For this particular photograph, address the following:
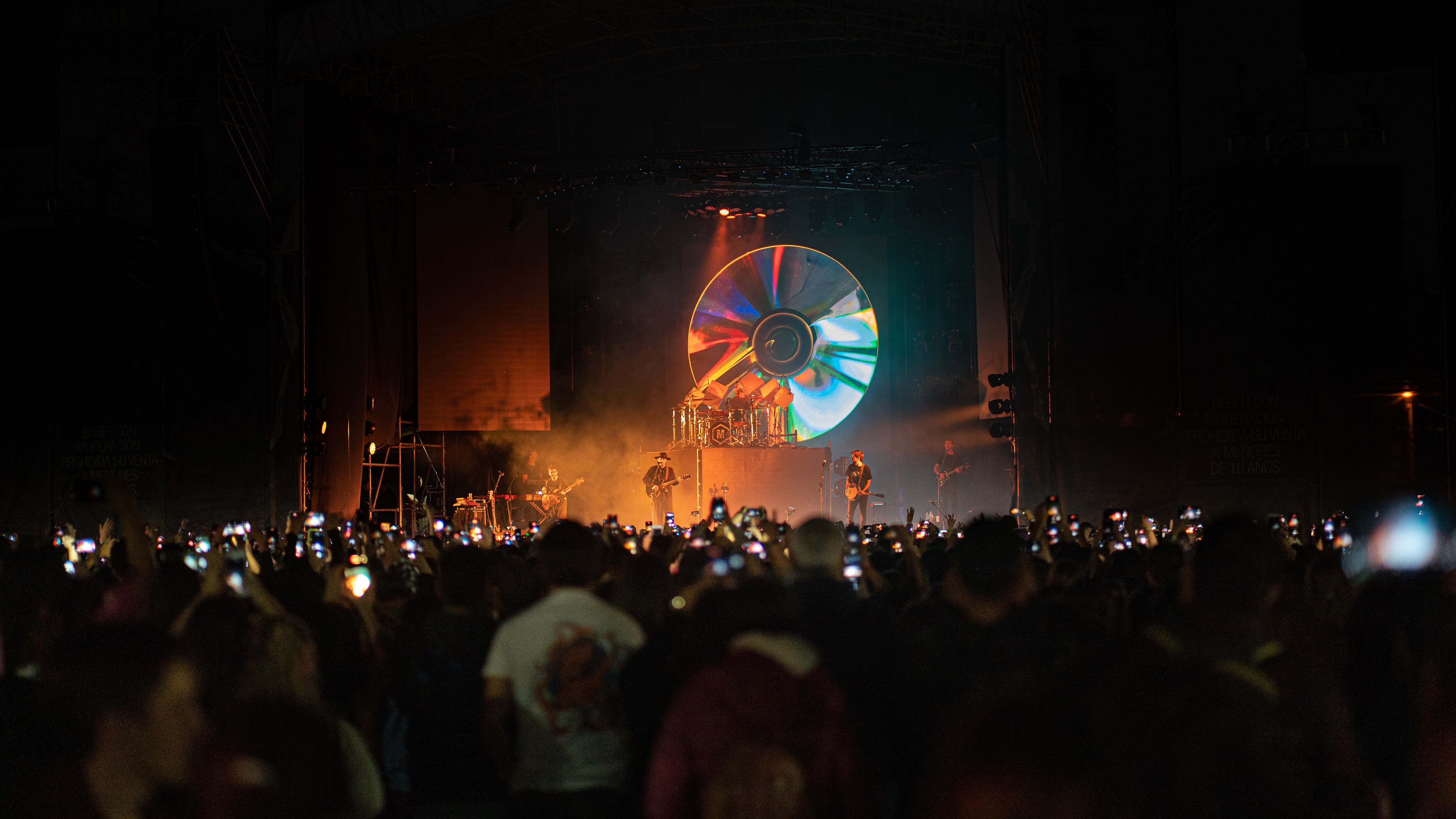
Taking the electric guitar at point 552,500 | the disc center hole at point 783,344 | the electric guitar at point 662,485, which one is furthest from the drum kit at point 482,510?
the disc center hole at point 783,344

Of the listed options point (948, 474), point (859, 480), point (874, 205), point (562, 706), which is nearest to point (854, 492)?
point (859, 480)

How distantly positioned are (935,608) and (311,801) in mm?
2492

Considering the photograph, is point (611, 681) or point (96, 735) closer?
point (96, 735)

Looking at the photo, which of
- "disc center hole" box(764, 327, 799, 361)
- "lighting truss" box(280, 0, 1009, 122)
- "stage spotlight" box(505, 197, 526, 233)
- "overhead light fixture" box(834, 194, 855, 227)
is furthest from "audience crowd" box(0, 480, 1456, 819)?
"disc center hole" box(764, 327, 799, 361)

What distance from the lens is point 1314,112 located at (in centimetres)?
1562

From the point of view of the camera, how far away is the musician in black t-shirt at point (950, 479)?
834 inches

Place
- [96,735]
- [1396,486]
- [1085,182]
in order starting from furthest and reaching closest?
[1396,486]
[1085,182]
[96,735]

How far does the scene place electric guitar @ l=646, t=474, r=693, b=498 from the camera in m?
20.5

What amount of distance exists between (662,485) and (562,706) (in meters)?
17.1

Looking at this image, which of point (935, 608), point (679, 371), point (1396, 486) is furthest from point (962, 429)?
point (935, 608)

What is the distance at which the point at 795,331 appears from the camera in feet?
79.2

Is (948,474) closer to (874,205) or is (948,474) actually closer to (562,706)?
(874,205)

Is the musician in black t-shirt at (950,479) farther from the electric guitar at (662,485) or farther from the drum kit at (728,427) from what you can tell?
the electric guitar at (662,485)

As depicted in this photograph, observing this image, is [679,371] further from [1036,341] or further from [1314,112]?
[1314,112]
